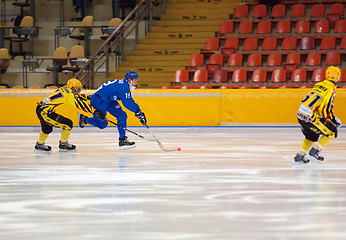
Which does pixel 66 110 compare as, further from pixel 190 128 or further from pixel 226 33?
pixel 226 33

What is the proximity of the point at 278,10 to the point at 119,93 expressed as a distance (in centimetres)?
1202

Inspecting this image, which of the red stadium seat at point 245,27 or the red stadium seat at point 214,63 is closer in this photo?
the red stadium seat at point 214,63

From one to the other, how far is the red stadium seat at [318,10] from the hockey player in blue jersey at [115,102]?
1182 centimetres

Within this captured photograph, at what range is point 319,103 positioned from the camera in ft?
28.0

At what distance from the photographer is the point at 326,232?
4.45 metres

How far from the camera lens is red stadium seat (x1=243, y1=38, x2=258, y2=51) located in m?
20.5

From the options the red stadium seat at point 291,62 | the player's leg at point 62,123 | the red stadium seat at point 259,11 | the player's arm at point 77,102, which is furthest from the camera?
the red stadium seat at point 259,11

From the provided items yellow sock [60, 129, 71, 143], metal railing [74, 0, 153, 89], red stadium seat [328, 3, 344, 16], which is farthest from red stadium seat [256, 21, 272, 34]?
yellow sock [60, 129, 71, 143]

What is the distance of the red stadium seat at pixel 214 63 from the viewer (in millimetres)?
20219

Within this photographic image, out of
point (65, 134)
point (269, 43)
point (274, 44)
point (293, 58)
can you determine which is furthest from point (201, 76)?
point (65, 134)

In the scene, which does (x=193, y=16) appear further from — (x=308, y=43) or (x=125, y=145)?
(x=125, y=145)

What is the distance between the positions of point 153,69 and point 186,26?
8.40ft

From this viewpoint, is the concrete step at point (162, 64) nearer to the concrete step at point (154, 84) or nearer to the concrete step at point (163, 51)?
the concrete step at point (163, 51)

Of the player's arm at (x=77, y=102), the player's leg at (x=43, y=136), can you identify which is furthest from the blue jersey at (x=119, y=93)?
the player's leg at (x=43, y=136)
